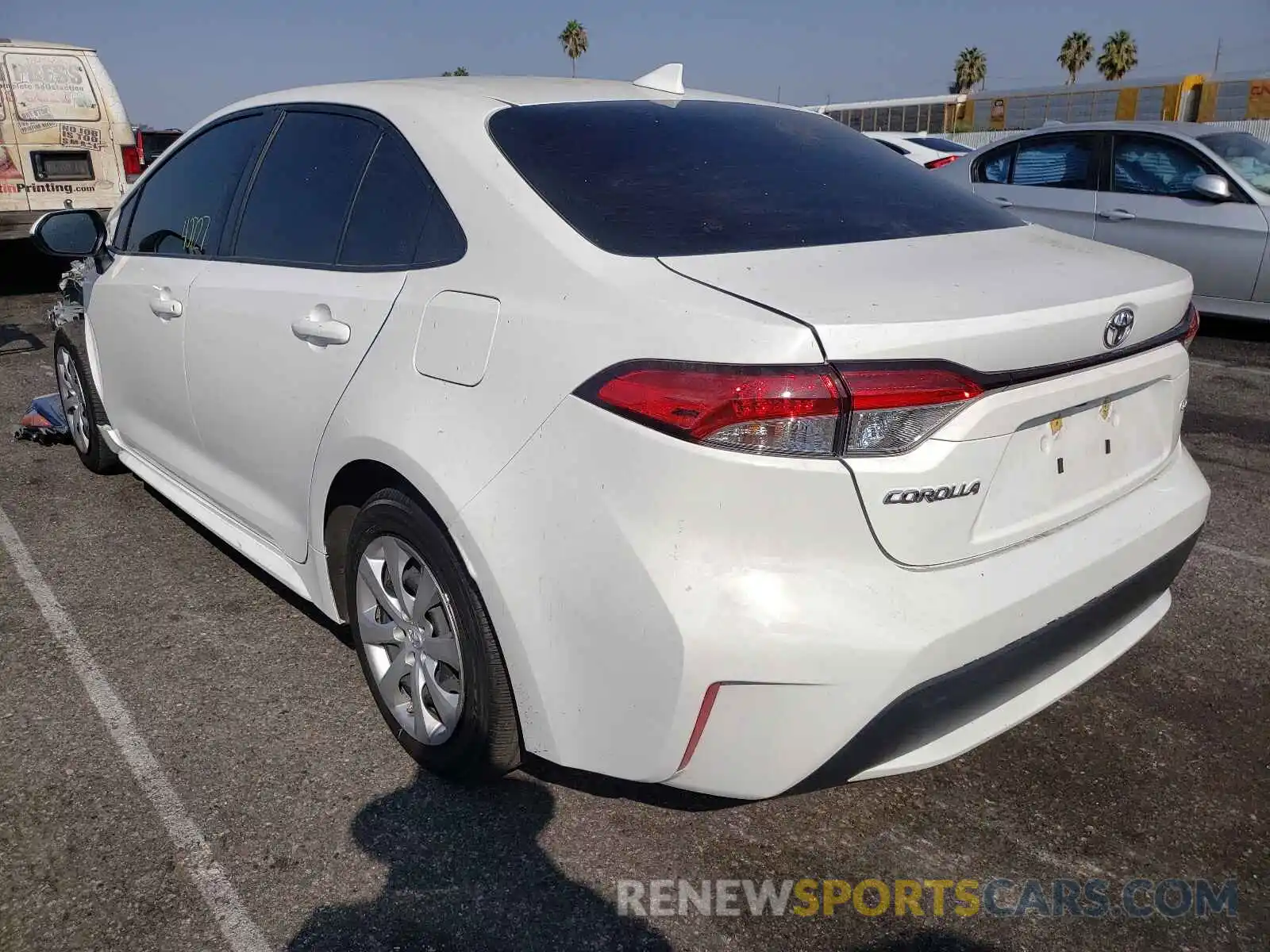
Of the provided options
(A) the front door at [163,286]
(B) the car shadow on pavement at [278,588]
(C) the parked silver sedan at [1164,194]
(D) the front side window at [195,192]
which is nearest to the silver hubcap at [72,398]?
(A) the front door at [163,286]

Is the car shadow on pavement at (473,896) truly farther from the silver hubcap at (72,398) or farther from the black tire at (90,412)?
the silver hubcap at (72,398)

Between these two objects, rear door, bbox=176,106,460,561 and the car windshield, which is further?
the car windshield

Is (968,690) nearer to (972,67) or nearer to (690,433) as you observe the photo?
(690,433)

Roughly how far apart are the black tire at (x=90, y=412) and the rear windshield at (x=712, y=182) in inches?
108

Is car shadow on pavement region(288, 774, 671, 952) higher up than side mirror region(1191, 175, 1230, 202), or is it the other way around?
side mirror region(1191, 175, 1230, 202)

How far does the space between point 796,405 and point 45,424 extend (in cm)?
489

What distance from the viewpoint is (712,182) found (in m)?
2.43

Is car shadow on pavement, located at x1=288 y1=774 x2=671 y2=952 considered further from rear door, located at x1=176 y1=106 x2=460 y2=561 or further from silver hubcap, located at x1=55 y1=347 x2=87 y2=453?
silver hubcap, located at x1=55 y1=347 x2=87 y2=453

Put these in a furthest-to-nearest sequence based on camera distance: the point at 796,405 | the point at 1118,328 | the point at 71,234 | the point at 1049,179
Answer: the point at 1049,179
the point at 71,234
the point at 1118,328
the point at 796,405

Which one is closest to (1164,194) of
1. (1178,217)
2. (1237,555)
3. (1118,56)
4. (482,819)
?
(1178,217)

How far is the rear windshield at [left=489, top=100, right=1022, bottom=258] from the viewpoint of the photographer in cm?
220

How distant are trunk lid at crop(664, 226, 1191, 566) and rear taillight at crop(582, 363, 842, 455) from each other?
8cm

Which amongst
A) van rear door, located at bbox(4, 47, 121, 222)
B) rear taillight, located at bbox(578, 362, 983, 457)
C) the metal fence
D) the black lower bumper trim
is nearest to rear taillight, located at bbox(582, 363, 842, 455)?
rear taillight, located at bbox(578, 362, 983, 457)

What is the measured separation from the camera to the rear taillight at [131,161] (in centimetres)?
1050
